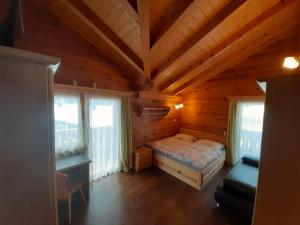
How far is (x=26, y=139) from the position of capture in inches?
35.1

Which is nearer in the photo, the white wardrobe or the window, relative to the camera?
the white wardrobe

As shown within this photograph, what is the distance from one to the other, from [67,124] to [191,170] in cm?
266

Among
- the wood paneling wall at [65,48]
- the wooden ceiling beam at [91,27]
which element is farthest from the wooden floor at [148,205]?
the wooden ceiling beam at [91,27]

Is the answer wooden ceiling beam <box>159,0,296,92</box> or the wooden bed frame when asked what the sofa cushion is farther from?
wooden ceiling beam <box>159,0,296,92</box>

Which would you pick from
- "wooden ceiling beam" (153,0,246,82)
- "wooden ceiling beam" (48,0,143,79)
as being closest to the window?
"wooden ceiling beam" (153,0,246,82)

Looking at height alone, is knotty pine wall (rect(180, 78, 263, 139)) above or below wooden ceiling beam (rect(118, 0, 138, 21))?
below

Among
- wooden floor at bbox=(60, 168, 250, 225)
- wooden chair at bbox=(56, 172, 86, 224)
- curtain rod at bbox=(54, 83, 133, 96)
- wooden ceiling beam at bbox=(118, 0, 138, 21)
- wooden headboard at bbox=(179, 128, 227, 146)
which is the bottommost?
wooden floor at bbox=(60, 168, 250, 225)

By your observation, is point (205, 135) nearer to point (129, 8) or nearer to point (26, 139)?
point (129, 8)

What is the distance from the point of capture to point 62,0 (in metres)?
2.02

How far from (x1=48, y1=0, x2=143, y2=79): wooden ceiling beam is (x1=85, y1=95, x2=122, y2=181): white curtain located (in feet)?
3.28

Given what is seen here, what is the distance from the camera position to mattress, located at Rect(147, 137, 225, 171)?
3.07m

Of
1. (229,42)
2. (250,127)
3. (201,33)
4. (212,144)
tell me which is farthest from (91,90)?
(250,127)

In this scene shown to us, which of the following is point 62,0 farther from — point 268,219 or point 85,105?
point 268,219

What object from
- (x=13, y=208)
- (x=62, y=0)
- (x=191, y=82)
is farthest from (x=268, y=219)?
(x=191, y=82)
